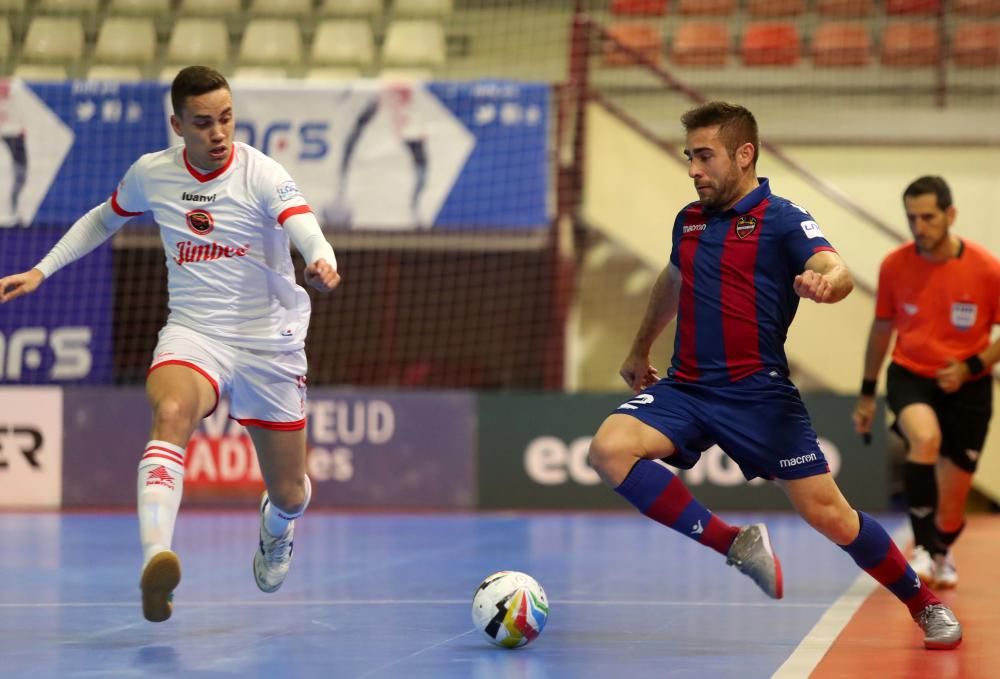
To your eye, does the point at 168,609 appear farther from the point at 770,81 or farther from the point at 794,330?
the point at 770,81

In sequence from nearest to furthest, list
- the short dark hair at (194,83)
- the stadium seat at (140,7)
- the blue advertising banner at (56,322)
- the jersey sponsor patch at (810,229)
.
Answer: the jersey sponsor patch at (810,229) < the short dark hair at (194,83) < the blue advertising banner at (56,322) < the stadium seat at (140,7)

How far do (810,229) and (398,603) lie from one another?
2.85 metres

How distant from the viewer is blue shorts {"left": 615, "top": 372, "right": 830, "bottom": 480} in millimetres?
5805

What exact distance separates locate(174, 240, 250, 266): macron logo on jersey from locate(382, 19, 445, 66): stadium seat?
30.6 ft

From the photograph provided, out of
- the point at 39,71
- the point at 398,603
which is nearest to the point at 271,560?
the point at 398,603

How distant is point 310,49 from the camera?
15484mm

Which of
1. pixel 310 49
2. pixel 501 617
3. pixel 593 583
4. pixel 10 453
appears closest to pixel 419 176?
pixel 310 49

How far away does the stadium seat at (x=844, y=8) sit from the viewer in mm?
15867

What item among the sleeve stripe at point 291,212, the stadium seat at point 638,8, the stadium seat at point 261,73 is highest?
the stadium seat at point 638,8

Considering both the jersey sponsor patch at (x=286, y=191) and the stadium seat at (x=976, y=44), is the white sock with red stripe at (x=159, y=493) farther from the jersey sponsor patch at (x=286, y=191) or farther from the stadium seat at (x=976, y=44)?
the stadium seat at (x=976, y=44)

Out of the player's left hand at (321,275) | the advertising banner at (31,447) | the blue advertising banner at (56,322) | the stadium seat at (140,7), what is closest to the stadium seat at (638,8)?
the stadium seat at (140,7)

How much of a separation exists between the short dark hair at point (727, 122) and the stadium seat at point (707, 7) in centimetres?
1095

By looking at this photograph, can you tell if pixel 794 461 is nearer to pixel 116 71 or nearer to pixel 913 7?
pixel 116 71

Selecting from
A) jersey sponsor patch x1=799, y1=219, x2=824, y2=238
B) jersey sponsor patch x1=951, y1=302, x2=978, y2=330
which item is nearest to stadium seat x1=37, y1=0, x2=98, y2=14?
jersey sponsor patch x1=951, y1=302, x2=978, y2=330
